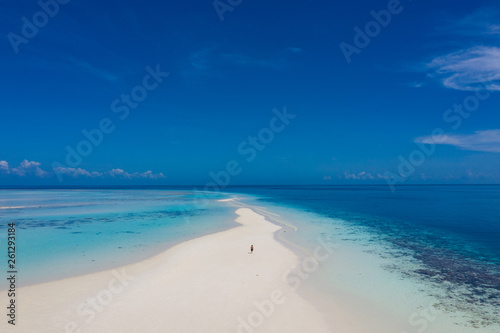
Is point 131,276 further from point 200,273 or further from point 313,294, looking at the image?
point 313,294

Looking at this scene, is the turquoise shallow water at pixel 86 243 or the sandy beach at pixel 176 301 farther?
the turquoise shallow water at pixel 86 243

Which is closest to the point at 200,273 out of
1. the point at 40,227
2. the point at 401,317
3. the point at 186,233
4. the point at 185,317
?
the point at 185,317

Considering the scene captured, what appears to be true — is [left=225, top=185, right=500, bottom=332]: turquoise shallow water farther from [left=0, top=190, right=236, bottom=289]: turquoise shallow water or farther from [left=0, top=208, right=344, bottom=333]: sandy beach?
[left=0, top=190, right=236, bottom=289]: turquoise shallow water

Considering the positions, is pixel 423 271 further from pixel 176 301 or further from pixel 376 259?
pixel 176 301

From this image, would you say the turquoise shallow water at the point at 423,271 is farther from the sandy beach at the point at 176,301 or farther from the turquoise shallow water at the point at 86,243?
the turquoise shallow water at the point at 86,243

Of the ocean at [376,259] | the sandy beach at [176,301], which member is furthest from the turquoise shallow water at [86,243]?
the sandy beach at [176,301]

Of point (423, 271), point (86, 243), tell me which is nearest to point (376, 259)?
point (423, 271)

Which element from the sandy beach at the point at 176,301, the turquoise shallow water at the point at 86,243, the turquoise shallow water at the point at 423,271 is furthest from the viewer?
the turquoise shallow water at the point at 86,243

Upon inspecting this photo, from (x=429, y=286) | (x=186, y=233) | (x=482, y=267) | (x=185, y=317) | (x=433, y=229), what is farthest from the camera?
(x=433, y=229)

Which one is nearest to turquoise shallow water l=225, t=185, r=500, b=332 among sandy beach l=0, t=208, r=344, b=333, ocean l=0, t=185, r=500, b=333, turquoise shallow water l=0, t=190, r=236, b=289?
ocean l=0, t=185, r=500, b=333
